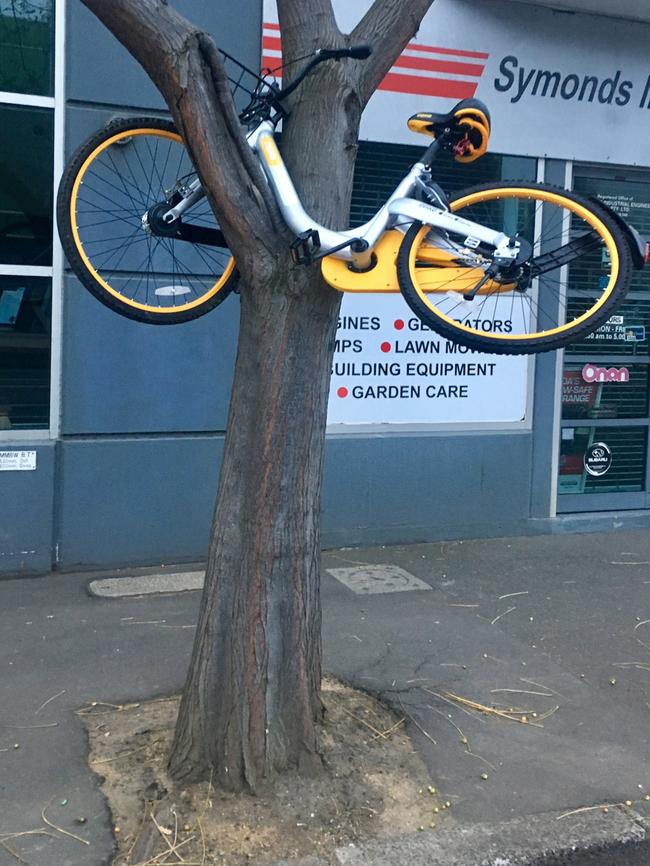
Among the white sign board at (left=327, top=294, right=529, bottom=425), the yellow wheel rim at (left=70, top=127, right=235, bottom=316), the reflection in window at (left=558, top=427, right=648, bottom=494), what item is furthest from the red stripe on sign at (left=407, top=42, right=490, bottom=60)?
the yellow wheel rim at (left=70, top=127, right=235, bottom=316)

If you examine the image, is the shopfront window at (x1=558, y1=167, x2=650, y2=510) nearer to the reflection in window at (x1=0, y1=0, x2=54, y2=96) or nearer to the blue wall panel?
the blue wall panel

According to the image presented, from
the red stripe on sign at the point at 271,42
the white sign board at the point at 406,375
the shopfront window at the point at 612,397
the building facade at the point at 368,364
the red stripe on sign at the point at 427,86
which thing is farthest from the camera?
the shopfront window at the point at 612,397

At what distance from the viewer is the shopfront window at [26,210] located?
20.8 ft

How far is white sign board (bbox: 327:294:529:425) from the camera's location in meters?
7.36

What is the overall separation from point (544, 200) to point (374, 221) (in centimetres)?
65

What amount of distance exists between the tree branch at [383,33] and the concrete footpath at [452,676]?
109 inches

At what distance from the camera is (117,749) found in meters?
4.05

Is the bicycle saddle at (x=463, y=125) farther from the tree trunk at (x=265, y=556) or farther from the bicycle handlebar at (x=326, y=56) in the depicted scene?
the tree trunk at (x=265, y=556)

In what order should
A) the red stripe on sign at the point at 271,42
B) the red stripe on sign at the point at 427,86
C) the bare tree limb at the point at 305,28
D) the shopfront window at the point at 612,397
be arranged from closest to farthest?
the bare tree limb at the point at 305,28, the red stripe on sign at the point at 271,42, the red stripe on sign at the point at 427,86, the shopfront window at the point at 612,397

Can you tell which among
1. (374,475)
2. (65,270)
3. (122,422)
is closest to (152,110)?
(65,270)

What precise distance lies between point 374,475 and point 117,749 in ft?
12.0

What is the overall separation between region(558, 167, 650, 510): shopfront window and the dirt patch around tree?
453 cm

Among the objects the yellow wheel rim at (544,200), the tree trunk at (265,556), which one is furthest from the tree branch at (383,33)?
the tree trunk at (265,556)

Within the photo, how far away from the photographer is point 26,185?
21.2 feet
